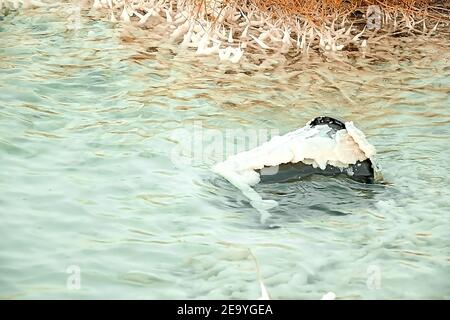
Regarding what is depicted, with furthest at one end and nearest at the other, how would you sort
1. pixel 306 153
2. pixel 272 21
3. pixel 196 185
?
pixel 272 21 < pixel 306 153 < pixel 196 185

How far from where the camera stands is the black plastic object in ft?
16.5

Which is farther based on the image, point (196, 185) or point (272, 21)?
point (272, 21)

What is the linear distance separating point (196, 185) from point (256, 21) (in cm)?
498

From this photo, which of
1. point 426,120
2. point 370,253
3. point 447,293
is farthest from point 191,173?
point 426,120

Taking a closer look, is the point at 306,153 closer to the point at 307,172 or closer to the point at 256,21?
the point at 307,172

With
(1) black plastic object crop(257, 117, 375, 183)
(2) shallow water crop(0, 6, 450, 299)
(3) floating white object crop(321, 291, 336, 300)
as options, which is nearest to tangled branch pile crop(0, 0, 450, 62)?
(2) shallow water crop(0, 6, 450, 299)

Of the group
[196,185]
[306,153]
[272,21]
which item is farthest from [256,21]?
[196,185]

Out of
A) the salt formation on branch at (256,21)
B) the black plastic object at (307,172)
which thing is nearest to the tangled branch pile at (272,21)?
the salt formation on branch at (256,21)

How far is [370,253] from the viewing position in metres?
4.18

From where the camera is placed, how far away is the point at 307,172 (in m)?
5.14

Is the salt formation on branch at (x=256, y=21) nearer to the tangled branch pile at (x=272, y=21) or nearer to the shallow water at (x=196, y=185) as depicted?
the tangled branch pile at (x=272, y=21)

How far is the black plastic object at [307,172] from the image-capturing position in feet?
16.5

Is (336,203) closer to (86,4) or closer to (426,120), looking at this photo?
(426,120)

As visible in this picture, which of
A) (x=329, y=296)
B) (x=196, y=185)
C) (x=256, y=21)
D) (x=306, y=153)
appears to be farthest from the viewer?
(x=256, y=21)
